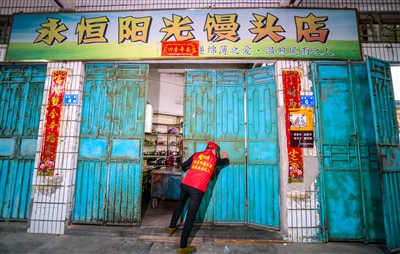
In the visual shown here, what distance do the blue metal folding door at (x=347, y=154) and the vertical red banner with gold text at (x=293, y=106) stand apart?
1.41ft

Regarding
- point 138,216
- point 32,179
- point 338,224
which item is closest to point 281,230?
point 338,224

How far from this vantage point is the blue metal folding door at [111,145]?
13.0 ft

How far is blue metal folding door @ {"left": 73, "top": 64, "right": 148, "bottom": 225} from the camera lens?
3947 millimetres

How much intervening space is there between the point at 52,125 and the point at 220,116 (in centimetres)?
387

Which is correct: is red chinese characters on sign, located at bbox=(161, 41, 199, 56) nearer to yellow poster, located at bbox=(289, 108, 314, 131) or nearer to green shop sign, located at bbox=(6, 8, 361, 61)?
green shop sign, located at bbox=(6, 8, 361, 61)

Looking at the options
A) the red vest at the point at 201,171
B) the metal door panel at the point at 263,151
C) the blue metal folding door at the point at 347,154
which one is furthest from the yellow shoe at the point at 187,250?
the blue metal folding door at the point at 347,154

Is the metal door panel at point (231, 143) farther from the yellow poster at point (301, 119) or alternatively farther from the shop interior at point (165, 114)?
the shop interior at point (165, 114)

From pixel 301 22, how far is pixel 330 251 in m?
4.72

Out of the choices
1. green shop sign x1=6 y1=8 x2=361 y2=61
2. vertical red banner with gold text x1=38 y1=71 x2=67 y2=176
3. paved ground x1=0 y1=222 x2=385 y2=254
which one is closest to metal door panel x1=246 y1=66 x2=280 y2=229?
paved ground x1=0 y1=222 x2=385 y2=254

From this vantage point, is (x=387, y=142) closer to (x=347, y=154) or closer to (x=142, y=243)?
(x=347, y=154)

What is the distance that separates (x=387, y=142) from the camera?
3451 mm

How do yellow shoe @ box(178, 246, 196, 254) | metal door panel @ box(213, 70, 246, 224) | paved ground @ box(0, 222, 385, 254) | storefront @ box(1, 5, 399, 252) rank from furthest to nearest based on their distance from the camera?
metal door panel @ box(213, 70, 246, 224), storefront @ box(1, 5, 399, 252), paved ground @ box(0, 222, 385, 254), yellow shoe @ box(178, 246, 196, 254)

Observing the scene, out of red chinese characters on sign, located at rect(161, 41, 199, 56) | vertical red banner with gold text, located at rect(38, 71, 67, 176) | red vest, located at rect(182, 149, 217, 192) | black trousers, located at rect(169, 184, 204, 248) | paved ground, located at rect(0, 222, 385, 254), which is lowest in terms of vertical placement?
paved ground, located at rect(0, 222, 385, 254)

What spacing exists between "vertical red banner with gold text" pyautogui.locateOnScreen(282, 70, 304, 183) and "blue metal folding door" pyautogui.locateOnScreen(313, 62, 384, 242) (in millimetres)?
430
